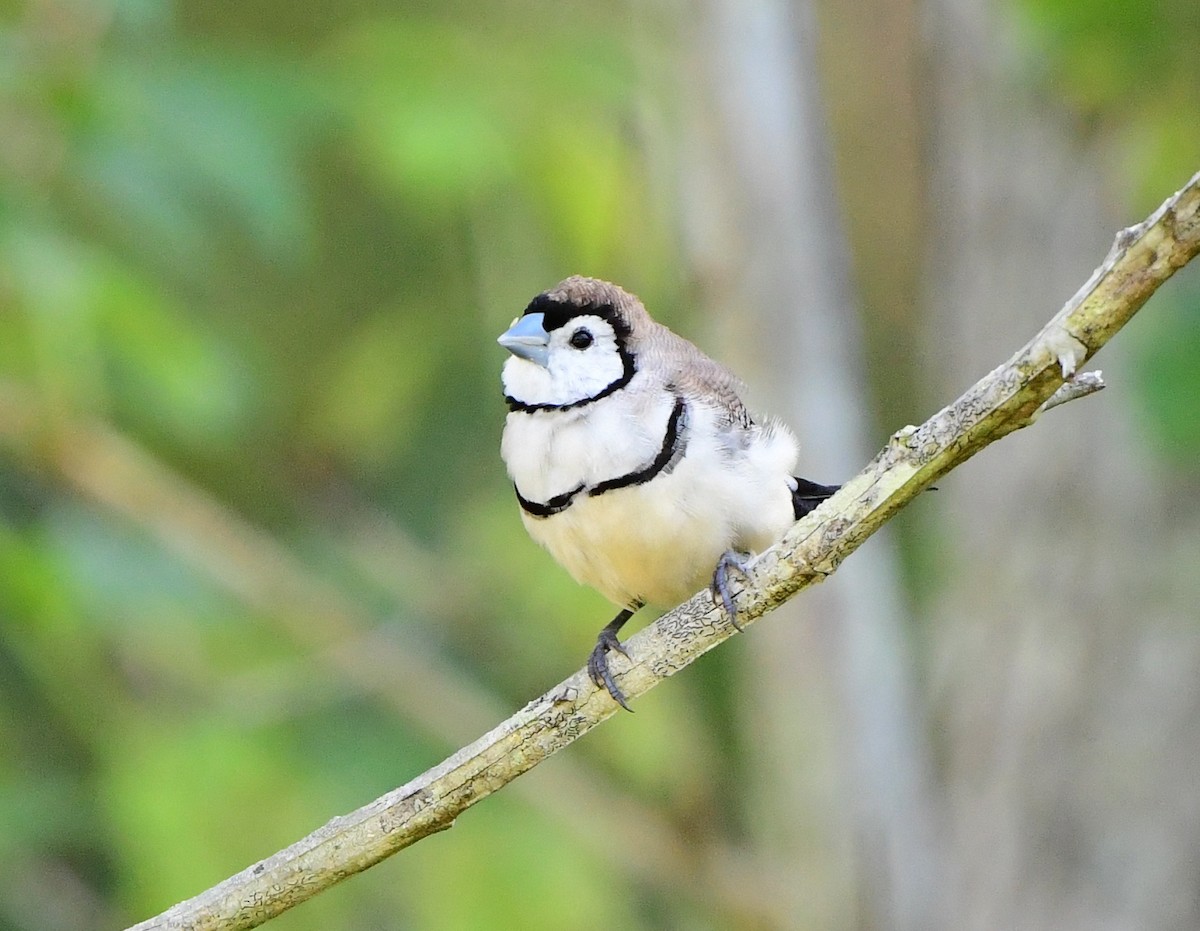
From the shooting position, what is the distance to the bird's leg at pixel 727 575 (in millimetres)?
2471

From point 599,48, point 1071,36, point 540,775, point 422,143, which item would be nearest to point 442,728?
point 540,775

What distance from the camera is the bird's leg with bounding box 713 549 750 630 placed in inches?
97.3

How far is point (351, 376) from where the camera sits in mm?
5422

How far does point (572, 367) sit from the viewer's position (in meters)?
2.96

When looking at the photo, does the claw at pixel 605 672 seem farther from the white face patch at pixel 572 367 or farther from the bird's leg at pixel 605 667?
the white face patch at pixel 572 367

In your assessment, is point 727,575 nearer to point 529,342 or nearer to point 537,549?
point 529,342

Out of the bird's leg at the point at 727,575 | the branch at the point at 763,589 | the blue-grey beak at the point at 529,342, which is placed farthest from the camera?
→ the blue-grey beak at the point at 529,342

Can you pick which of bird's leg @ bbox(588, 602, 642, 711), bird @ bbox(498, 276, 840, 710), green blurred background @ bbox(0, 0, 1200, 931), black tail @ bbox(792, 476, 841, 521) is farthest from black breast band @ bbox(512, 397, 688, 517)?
green blurred background @ bbox(0, 0, 1200, 931)

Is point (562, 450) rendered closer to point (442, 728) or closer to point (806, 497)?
point (806, 497)

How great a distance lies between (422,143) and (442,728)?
165cm

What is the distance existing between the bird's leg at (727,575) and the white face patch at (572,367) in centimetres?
36

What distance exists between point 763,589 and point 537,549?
8.18ft

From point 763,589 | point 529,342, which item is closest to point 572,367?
point 529,342

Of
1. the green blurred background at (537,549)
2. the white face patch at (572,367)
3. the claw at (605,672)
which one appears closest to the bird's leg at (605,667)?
the claw at (605,672)
